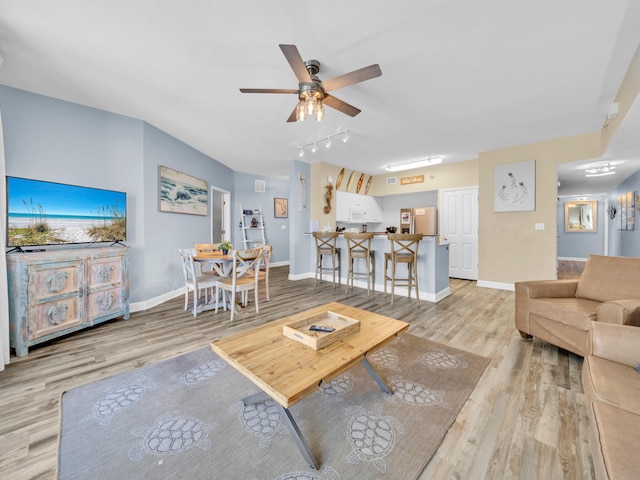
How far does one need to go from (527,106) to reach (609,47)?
3.19ft

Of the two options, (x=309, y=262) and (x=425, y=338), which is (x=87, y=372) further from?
(x=309, y=262)

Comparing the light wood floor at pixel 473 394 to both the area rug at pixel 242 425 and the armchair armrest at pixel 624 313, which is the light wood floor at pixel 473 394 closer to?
the area rug at pixel 242 425

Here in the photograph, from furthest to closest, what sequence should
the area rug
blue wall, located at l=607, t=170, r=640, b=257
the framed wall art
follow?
the framed wall art → blue wall, located at l=607, t=170, r=640, b=257 → the area rug

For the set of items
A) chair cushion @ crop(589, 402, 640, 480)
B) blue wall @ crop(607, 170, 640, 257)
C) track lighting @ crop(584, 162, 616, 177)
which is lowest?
chair cushion @ crop(589, 402, 640, 480)

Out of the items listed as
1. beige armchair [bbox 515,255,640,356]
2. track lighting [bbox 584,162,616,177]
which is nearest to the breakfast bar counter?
beige armchair [bbox 515,255,640,356]

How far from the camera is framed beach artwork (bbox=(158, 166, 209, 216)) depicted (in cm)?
380

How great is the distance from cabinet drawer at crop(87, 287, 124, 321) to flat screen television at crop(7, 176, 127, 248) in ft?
2.07

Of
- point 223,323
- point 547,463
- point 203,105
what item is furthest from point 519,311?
point 203,105

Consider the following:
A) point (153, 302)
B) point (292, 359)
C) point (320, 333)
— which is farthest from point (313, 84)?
point (153, 302)

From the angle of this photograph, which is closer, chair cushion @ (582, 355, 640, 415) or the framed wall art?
chair cushion @ (582, 355, 640, 415)

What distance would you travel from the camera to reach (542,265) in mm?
4148

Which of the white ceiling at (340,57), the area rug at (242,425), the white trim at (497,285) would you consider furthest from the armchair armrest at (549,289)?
the white trim at (497,285)

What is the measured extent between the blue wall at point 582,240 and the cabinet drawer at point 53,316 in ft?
39.5

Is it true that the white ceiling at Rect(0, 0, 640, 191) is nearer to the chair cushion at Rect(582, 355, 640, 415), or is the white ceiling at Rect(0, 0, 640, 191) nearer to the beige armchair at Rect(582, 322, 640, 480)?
the beige armchair at Rect(582, 322, 640, 480)
